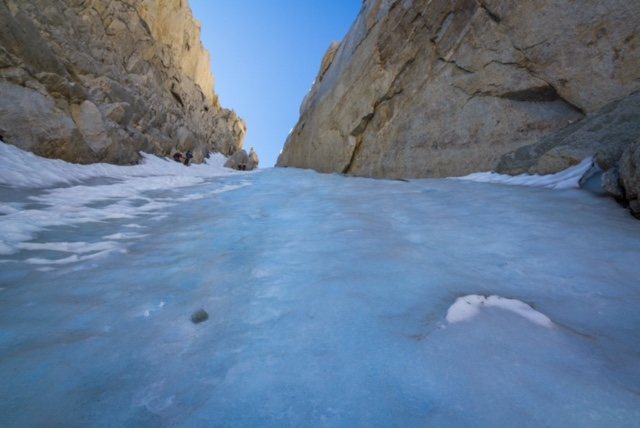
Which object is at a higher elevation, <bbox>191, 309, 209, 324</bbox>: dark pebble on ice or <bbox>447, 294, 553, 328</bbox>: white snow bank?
<bbox>447, 294, 553, 328</bbox>: white snow bank

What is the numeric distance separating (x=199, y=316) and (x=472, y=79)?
10.1 meters

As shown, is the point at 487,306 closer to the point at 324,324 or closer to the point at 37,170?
the point at 324,324

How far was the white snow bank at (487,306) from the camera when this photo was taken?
6.31ft

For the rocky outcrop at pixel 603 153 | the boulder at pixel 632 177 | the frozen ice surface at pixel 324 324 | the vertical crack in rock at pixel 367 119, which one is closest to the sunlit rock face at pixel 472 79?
the vertical crack in rock at pixel 367 119

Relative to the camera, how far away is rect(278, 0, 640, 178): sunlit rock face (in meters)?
7.36

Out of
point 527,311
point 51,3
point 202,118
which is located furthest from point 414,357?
point 202,118

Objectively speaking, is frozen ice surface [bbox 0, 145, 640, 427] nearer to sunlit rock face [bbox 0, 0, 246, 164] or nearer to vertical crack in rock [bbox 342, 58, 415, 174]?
sunlit rock face [bbox 0, 0, 246, 164]

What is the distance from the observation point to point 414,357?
5.39ft

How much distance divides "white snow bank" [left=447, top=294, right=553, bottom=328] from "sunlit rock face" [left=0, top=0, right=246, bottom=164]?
9973 mm

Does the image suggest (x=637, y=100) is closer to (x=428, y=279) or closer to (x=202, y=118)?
(x=428, y=279)

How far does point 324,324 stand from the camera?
1942 mm

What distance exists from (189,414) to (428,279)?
178 cm

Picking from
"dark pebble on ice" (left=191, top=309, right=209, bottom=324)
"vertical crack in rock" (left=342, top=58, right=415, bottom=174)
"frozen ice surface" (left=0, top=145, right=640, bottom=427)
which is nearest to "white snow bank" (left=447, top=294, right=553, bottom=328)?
"frozen ice surface" (left=0, top=145, right=640, bottom=427)

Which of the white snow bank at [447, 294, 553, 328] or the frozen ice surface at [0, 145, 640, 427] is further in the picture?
the white snow bank at [447, 294, 553, 328]
